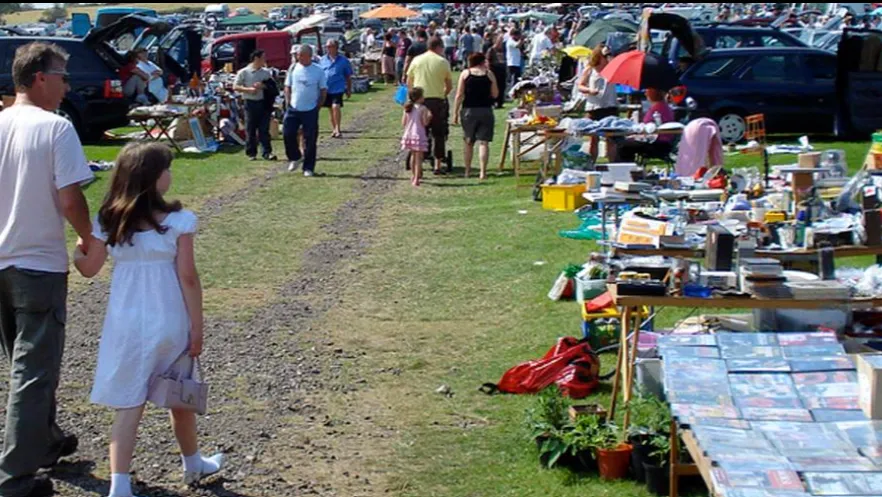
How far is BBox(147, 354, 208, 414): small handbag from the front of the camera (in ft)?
17.3

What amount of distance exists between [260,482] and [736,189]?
15.0ft

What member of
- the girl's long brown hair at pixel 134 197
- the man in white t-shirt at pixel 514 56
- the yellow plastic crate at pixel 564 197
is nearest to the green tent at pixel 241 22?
the man in white t-shirt at pixel 514 56

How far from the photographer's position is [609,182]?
9578 mm

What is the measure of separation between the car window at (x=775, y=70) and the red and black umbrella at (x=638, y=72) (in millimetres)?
4194

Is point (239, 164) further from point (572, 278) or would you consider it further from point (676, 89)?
point (572, 278)

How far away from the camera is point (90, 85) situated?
67.5ft

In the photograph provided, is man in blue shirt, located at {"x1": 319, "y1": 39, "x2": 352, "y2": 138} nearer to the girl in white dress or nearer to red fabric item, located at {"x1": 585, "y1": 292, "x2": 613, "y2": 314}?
red fabric item, located at {"x1": 585, "y1": 292, "x2": 613, "y2": 314}

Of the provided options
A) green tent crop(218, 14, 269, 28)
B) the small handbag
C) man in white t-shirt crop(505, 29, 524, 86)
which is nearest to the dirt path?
the small handbag

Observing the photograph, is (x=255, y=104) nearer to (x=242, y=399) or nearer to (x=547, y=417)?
(x=242, y=399)

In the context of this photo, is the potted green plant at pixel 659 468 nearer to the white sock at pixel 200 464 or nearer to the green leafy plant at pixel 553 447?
the green leafy plant at pixel 553 447

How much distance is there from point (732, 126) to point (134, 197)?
1577 cm

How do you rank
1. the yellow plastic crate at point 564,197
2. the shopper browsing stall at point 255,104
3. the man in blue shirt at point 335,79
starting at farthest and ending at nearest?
the man in blue shirt at point 335,79 → the shopper browsing stall at point 255,104 → the yellow plastic crate at point 564,197

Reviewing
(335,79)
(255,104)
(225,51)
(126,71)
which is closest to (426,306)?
(255,104)

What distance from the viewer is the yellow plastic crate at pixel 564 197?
13.6 m
